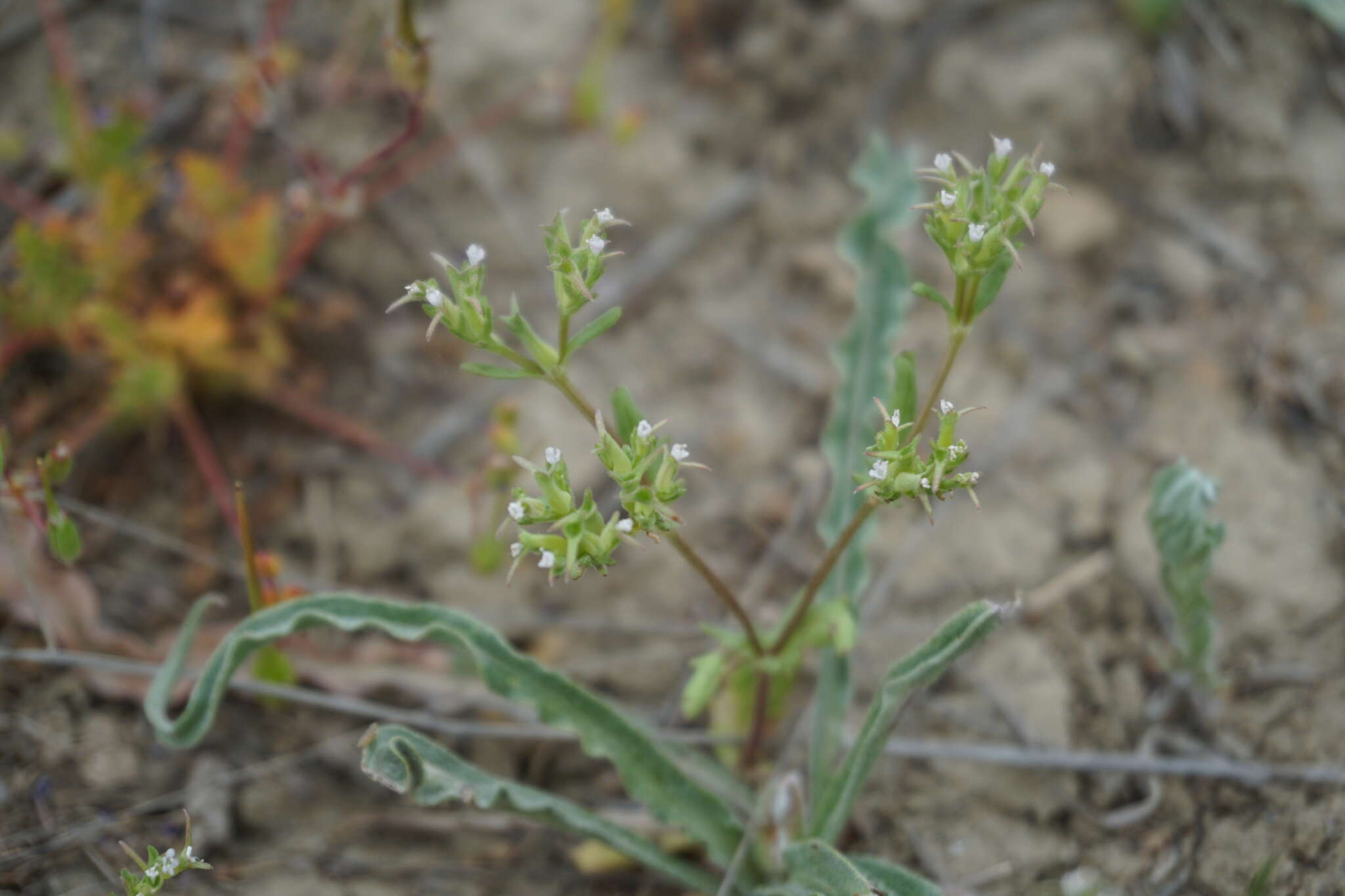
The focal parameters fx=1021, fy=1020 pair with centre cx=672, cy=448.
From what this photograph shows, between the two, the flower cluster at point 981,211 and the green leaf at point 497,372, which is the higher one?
the flower cluster at point 981,211

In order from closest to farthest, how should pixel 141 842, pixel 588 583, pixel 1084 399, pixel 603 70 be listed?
pixel 141 842
pixel 588 583
pixel 1084 399
pixel 603 70

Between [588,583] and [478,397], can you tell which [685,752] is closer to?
[588,583]

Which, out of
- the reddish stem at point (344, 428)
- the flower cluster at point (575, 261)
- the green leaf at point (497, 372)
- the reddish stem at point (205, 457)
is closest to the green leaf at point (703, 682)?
the green leaf at point (497, 372)

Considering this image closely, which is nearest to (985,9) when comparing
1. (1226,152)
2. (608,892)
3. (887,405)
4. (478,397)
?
(1226,152)

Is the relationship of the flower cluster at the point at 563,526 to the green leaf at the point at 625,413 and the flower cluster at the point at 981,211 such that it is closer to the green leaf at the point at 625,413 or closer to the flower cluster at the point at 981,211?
the green leaf at the point at 625,413

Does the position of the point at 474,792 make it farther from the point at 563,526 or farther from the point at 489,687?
the point at 563,526

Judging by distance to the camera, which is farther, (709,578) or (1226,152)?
(1226,152)
